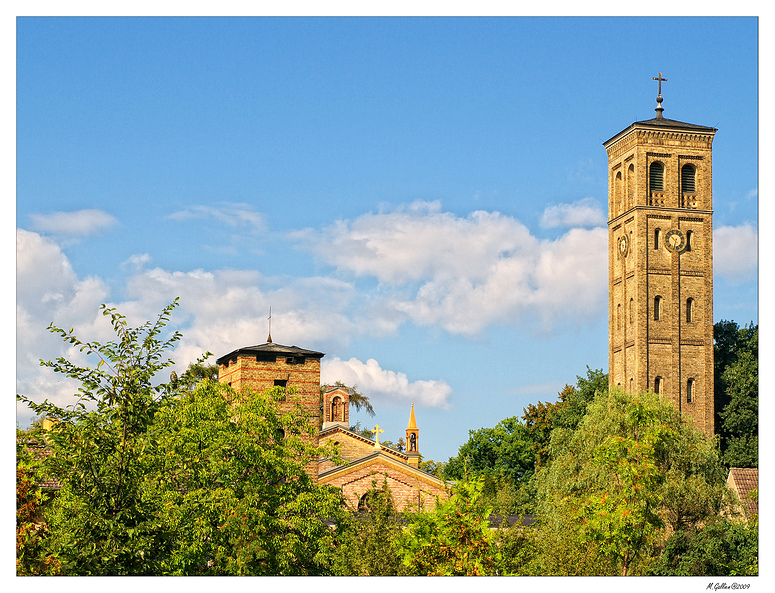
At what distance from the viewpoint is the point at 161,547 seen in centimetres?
1480

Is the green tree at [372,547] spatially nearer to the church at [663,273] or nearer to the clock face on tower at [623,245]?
the church at [663,273]

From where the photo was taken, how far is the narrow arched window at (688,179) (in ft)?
202

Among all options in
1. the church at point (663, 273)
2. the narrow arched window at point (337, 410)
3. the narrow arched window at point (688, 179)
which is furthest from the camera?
the narrow arched window at point (337, 410)

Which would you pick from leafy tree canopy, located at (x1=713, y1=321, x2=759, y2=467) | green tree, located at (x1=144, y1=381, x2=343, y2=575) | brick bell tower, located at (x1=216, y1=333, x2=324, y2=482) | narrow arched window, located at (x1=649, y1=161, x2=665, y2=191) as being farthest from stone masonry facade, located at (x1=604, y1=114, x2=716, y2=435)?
green tree, located at (x1=144, y1=381, x2=343, y2=575)

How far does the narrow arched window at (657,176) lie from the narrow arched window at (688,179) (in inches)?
50.3

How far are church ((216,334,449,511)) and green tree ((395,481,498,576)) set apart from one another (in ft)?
28.9

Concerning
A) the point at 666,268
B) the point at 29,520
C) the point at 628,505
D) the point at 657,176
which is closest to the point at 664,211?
the point at 657,176

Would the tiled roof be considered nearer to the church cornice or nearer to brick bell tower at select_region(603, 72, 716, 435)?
brick bell tower at select_region(603, 72, 716, 435)

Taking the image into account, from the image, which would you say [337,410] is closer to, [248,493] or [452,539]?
[248,493]

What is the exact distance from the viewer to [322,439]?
196ft

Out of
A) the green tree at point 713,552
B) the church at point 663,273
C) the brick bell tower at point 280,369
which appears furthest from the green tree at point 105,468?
the church at point 663,273

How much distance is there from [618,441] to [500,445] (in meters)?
43.7

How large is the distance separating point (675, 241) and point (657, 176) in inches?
166
